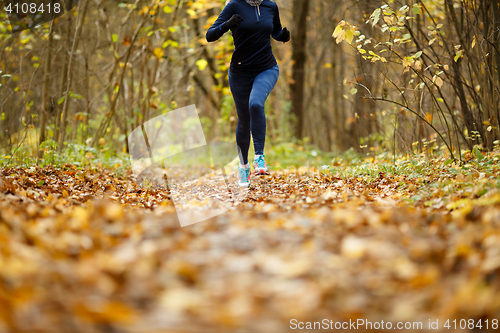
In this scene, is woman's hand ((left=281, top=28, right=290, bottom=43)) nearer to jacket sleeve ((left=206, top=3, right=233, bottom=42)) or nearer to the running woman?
the running woman

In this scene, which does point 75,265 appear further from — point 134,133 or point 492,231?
point 134,133

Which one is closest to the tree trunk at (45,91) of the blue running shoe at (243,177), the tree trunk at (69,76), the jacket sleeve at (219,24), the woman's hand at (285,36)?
the tree trunk at (69,76)

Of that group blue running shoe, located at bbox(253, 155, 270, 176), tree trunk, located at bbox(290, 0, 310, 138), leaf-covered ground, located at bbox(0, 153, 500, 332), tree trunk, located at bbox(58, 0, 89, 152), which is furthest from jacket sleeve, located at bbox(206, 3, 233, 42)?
tree trunk, located at bbox(290, 0, 310, 138)

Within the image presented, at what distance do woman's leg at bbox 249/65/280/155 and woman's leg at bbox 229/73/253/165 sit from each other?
0.18 m

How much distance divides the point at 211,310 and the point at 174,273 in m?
0.27

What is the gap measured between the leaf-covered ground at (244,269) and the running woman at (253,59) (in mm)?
2001

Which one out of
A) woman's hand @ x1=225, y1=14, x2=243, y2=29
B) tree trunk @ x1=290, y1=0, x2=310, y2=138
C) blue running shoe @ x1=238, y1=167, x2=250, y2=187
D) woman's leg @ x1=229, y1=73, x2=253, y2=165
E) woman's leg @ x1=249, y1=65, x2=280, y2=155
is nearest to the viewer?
woman's hand @ x1=225, y1=14, x2=243, y2=29

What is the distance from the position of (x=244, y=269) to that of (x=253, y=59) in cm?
327

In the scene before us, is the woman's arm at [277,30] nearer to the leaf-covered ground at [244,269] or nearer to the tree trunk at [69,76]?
the leaf-covered ground at [244,269]

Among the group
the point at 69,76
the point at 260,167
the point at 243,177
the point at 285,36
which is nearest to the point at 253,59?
the point at 285,36

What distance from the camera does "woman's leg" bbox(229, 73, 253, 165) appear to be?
4504 mm

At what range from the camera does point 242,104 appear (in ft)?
15.1

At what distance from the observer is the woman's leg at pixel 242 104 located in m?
4.50

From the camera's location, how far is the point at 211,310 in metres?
1.31
